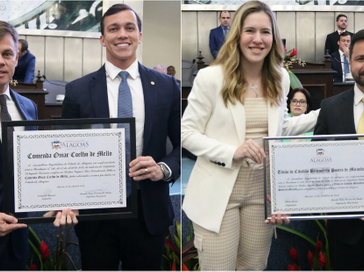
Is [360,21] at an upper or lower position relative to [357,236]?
upper

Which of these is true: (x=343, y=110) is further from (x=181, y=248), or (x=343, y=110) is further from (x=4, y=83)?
(x=4, y=83)

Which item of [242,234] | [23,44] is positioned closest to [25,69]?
[23,44]

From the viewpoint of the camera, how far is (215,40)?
2.03 m

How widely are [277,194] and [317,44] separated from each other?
35.7 inches

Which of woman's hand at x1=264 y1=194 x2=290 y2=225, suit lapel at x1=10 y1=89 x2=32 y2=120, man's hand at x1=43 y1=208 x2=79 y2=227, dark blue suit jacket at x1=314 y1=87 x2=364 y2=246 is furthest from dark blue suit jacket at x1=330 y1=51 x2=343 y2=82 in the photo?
suit lapel at x1=10 y1=89 x2=32 y2=120

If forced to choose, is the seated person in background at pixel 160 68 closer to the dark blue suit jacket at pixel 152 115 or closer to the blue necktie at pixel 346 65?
the dark blue suit jacket at pixel 152 115

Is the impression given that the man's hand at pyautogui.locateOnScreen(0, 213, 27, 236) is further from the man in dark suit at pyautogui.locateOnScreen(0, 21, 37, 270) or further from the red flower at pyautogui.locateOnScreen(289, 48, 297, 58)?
the red flower at pyautogui.locateOnScreen(289, 48, 297, 58)

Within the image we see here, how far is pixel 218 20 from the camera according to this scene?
2064 mm

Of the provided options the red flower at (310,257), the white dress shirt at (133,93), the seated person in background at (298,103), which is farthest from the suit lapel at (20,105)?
the red flower at (310,257)

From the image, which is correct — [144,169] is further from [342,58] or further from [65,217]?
[342,58]

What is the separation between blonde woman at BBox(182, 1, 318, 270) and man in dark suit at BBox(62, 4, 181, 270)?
0.24 metres

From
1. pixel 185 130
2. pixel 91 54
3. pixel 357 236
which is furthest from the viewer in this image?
pixel 91 54

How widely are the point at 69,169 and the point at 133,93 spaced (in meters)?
0.51

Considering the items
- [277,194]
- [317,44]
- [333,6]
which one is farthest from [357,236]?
[333,6]
